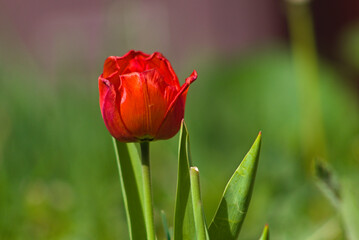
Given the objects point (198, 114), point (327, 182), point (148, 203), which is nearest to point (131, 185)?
point (148, 203)

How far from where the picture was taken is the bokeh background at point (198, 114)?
1.38 metres

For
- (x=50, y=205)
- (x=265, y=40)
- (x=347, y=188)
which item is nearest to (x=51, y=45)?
(x=265, y=40)

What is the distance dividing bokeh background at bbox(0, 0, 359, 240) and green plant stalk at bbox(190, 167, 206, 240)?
0.28 meters

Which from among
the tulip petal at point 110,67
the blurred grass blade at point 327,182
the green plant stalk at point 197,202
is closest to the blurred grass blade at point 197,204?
the green plant stalk at point 197,202

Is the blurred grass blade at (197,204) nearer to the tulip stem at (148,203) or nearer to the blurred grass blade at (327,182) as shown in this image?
the tulip stem at (148,203)

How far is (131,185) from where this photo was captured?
0.64 metres

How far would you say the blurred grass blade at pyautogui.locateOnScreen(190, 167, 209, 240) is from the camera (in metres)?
0.52

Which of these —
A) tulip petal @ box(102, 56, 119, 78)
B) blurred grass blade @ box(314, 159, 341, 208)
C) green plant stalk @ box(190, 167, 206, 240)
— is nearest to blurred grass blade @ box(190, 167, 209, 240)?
green plant stalk @ box(190, 167, 206, 240)

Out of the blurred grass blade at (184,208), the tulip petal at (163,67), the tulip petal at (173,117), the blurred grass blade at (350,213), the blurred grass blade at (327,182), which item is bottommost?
the blurred grass blade at (350,213)

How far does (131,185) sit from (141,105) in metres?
0.11

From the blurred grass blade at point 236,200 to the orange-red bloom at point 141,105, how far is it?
73mm

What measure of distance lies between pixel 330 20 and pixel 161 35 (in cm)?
130

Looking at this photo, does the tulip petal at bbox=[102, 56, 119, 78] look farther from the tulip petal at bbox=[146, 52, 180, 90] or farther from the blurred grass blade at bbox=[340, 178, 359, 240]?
the blurred grass blade at bbox=[340, 178, 359, 240]

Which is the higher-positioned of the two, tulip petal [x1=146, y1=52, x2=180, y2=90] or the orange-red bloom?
tulip petal [x1=146, y1=52, x2=180, y2=90]
